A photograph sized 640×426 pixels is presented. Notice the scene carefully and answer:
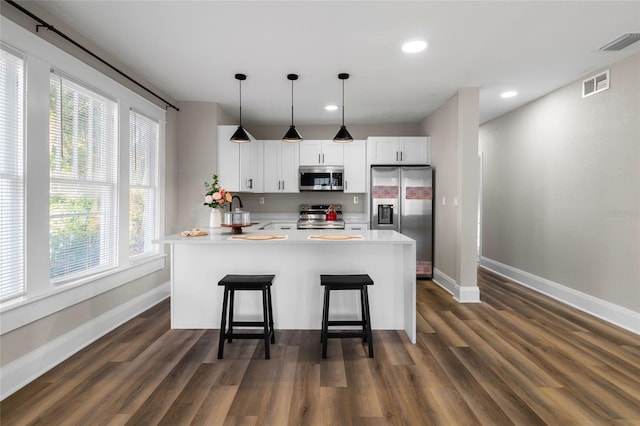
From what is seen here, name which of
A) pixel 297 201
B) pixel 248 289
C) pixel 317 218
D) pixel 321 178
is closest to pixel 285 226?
pixel 317 218

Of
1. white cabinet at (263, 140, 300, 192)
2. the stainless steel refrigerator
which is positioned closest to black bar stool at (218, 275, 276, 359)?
the stainless steel refrigerator

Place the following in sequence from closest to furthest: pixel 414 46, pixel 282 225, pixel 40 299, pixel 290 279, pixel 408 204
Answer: pixel 40 299 → pixel 414 46 → pixel 290 279 → pixel 408 204 → pixel 282 225

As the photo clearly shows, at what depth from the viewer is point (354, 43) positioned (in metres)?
2.87

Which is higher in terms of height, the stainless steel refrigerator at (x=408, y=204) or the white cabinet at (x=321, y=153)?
the white cabinet at (x=321, y=153)

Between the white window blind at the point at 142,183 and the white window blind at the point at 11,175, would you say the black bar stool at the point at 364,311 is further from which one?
the white window blind at the point at 142,183

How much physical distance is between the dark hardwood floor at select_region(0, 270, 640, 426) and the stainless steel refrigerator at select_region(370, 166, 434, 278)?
2.02 m

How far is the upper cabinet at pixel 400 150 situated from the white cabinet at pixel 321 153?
1.90 ft

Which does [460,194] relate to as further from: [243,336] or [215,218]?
[243,336]

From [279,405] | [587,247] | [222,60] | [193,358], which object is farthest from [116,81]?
[587,247]

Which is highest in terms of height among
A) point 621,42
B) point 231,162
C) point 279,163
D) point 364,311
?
point 621,42

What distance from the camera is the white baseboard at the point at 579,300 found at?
10.2ft

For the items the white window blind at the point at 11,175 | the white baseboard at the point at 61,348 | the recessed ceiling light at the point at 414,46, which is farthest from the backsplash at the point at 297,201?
the white window blind at the point at 11,175

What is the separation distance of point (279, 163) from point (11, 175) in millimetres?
3756

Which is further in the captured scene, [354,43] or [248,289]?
[354,43]
